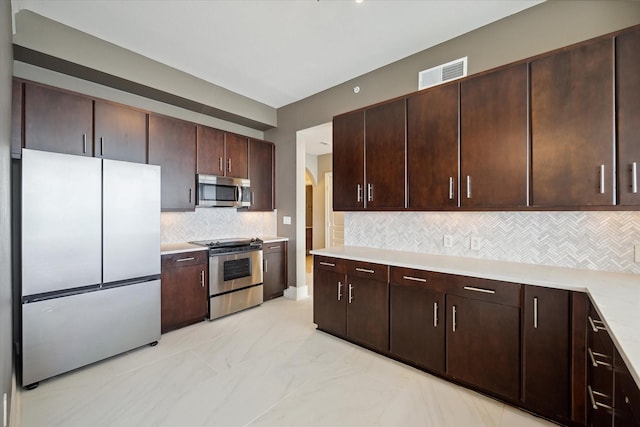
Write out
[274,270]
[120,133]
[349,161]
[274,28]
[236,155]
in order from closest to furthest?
[274,28], [120,133], [349,161], [236,155], [274,270]

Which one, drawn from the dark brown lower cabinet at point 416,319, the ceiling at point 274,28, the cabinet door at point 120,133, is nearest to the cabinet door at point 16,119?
the cabinet door at point 120,133

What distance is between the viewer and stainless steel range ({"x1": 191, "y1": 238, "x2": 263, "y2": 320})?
3508mm

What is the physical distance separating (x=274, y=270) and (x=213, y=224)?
1162 mm

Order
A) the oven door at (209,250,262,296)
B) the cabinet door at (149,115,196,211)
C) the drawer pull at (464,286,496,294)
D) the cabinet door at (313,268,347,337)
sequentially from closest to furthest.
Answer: the drawer pull at (464,286,496,294)
the cabinet door at (313,268,347,337)
the cabinet door at (149,115,196,211)
the oven door at (209,250,262,296)

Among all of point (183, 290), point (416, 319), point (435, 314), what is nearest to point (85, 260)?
point (183, 290)

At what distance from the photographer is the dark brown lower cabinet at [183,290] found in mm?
3111

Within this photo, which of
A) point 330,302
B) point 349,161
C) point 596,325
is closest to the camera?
point 596,325

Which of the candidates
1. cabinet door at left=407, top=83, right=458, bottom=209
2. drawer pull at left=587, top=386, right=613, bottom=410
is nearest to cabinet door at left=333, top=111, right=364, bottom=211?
cabinet door at left=407, top=83, right=458, bottom=209

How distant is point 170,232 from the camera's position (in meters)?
3.74

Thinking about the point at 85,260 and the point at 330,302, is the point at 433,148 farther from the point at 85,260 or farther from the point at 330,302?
the point at 85,260

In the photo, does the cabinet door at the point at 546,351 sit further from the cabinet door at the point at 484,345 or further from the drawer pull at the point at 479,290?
the drawer pull at the point at 479,290

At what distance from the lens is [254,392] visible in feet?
7.06

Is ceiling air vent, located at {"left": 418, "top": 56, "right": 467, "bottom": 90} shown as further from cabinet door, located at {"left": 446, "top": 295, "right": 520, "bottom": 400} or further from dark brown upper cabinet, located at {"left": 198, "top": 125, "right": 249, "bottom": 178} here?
dark brown upper cabinet, located at {"left": 198, "top": 125, "right": 249, "bottom": 178}

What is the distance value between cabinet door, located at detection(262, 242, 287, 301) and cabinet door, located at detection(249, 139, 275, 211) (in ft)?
2.24
